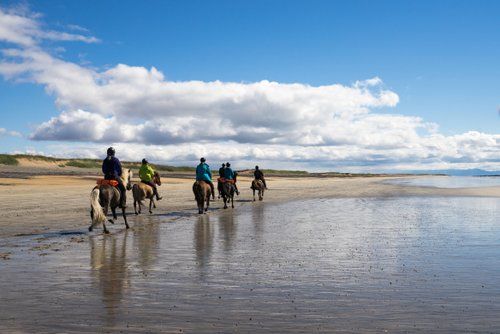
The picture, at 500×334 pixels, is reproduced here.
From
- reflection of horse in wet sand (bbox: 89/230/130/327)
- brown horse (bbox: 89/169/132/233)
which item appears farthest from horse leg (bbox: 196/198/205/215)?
reflection of horse in wet sand (bbox: 89/230/130/327)

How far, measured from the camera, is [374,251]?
12.4m

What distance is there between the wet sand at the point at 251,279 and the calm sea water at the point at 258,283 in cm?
3

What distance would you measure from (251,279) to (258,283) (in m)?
0.38

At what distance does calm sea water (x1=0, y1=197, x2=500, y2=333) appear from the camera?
6.48 m

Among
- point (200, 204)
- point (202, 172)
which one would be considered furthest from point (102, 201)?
point (202, 172)

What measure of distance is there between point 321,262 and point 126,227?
935 centimetres

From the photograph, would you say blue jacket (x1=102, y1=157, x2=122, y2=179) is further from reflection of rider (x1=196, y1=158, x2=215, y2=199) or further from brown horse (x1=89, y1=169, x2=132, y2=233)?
reflection of rider (x1=196, y1=158, x2=215, y2=199)

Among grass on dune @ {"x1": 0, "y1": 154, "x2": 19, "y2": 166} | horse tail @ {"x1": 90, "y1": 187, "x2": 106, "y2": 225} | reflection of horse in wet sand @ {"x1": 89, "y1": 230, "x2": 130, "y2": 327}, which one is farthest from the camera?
grass on dune @ {"x1": 0, "y1": 154, "x2": 19, "y2": 166}

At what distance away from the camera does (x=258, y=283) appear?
8797 mm

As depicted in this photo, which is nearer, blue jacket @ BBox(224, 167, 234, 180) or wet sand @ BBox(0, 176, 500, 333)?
wet sand @ BBox(0, 176, 500, 333)

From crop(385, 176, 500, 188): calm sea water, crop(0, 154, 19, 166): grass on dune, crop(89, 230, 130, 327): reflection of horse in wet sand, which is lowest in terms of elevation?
crop(385, 176, 500, 188): calm sea water

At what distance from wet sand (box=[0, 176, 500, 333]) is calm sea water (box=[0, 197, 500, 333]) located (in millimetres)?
26

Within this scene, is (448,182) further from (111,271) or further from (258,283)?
(111,271)

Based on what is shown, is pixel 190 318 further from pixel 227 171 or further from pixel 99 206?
pixel 227 171
